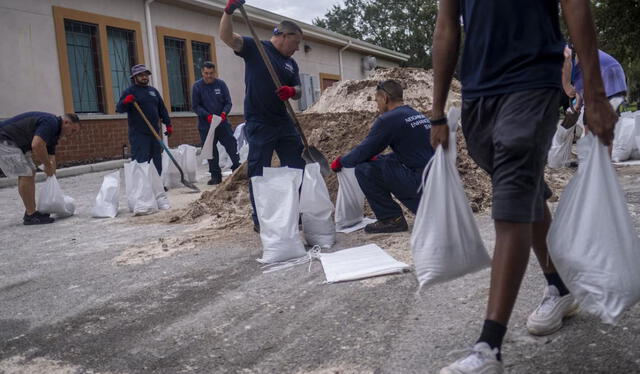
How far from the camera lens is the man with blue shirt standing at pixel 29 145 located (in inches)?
241

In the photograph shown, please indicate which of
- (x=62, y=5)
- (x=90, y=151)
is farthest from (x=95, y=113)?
(x=62, y=5)

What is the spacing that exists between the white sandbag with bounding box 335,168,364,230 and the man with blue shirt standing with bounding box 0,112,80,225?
122 inches

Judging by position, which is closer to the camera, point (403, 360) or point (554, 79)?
point (554, 79)

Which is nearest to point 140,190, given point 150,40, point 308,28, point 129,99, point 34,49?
point 129,99

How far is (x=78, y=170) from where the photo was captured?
1109 cm

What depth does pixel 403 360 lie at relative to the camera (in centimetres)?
225

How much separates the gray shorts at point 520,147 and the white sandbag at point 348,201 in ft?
9.32

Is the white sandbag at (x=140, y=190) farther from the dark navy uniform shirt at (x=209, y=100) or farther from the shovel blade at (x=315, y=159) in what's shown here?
the dark navy uniform shirt at (x=209, y=100)

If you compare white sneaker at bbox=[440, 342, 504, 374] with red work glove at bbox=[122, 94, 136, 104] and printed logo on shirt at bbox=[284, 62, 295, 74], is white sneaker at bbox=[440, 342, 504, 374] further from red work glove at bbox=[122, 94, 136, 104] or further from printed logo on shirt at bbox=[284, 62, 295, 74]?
red work glove at bbox=[122, 94, 136, 104]

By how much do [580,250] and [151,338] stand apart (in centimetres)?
184

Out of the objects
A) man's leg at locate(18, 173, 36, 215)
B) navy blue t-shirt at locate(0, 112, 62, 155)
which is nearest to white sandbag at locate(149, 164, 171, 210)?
navy blue t-shirt at locate(0, 112, 62, 155)

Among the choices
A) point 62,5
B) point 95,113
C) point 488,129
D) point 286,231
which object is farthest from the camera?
point 95,113

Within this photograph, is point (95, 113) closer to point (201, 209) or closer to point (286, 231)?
point (201, 209)

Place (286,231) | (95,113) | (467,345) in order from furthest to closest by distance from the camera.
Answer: (95,113) → (286,231) → (467,345)
